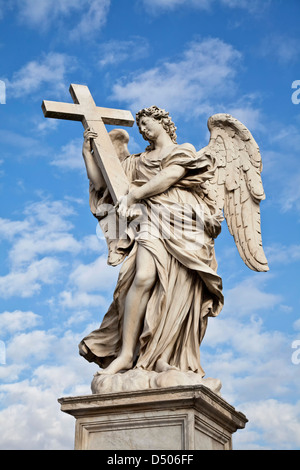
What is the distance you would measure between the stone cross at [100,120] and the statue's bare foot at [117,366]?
1667 millimetres

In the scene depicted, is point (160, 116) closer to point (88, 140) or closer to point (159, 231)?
point (88, 140)

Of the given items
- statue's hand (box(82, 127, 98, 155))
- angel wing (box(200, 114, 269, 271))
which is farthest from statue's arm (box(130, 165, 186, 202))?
statue's hand (box(82, 127, 98, 155))

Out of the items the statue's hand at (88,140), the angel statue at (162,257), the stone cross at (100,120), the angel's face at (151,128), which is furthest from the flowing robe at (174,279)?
the statue's hand at (88,140)

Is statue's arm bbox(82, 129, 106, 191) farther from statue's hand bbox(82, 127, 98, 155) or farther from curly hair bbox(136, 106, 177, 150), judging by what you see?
curly hair bbox(136, 106, 177, 150)

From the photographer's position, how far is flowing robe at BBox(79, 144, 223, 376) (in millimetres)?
6512

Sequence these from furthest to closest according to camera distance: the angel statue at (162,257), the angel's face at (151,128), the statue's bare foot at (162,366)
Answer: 1. the angel's face at (151,128)
2. the angel statue at (162,257)
3. the statue's bare foot at (162,366)

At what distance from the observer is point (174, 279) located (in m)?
6.62

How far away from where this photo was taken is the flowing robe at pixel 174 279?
6512mm

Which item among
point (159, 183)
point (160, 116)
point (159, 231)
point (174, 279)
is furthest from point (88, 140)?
point (174, 279)

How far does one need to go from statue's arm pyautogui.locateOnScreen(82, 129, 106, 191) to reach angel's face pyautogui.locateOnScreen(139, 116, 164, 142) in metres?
0.60

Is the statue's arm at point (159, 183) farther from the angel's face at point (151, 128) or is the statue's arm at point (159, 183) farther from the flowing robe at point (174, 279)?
the angel's face at point (151, 128)

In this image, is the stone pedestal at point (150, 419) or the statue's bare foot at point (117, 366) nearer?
the stone pedestal at point (150, 419)

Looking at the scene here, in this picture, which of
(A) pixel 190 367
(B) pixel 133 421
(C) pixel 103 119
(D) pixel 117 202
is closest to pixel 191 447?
(B) pixel 133 421
